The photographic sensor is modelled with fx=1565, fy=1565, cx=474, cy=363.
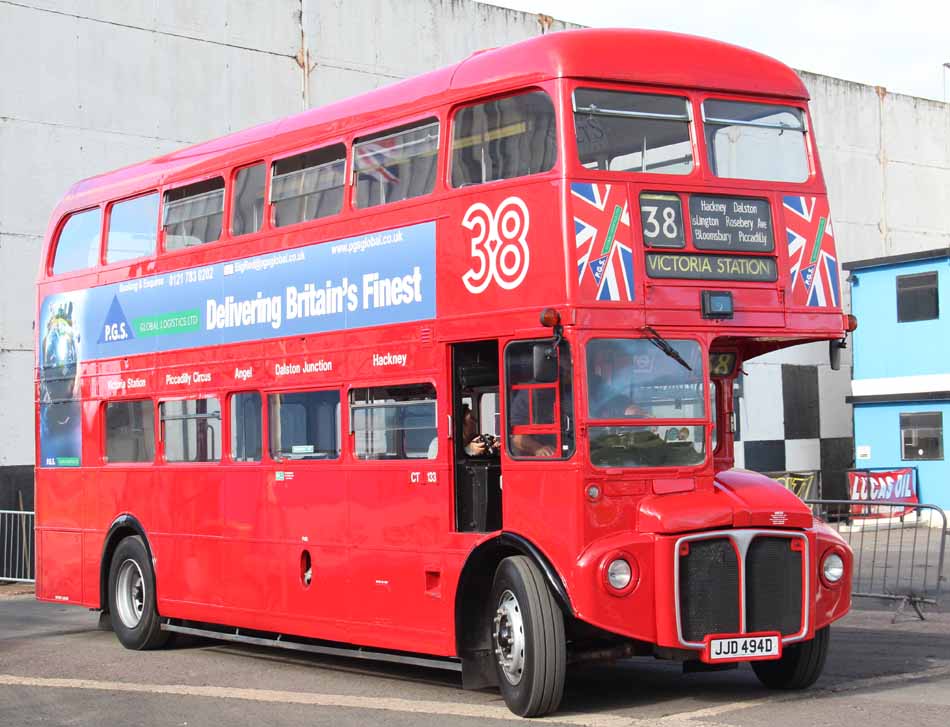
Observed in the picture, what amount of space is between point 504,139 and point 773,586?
3408mm

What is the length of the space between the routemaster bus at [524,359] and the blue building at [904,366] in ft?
69.1

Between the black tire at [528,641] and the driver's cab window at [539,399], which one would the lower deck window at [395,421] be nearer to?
the driver's cab window at [539,399]

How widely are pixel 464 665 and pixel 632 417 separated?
2082 millimetres

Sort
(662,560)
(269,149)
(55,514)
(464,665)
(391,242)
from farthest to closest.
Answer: (55,514) → (269,149) → (391,242) → (464,665) → (662,560)

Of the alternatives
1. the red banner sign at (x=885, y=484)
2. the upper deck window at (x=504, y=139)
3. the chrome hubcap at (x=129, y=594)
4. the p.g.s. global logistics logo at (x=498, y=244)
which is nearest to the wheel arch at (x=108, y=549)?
the chrome hubcap at (x=129, y=594)

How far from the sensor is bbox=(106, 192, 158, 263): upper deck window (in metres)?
14.8

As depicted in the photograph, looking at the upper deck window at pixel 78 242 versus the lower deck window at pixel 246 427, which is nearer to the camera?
the lower deck window at pixel 246 427

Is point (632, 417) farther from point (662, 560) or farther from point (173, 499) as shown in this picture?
point (173, 499)

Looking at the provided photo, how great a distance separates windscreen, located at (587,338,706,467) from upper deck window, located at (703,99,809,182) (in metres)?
1.30

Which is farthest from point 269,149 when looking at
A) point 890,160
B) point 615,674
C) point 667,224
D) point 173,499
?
point 890,160

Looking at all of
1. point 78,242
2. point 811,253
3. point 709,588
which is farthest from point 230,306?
point 709,588

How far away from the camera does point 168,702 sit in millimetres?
11016

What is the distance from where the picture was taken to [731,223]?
1034 centimetres

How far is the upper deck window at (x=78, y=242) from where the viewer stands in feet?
51.5
